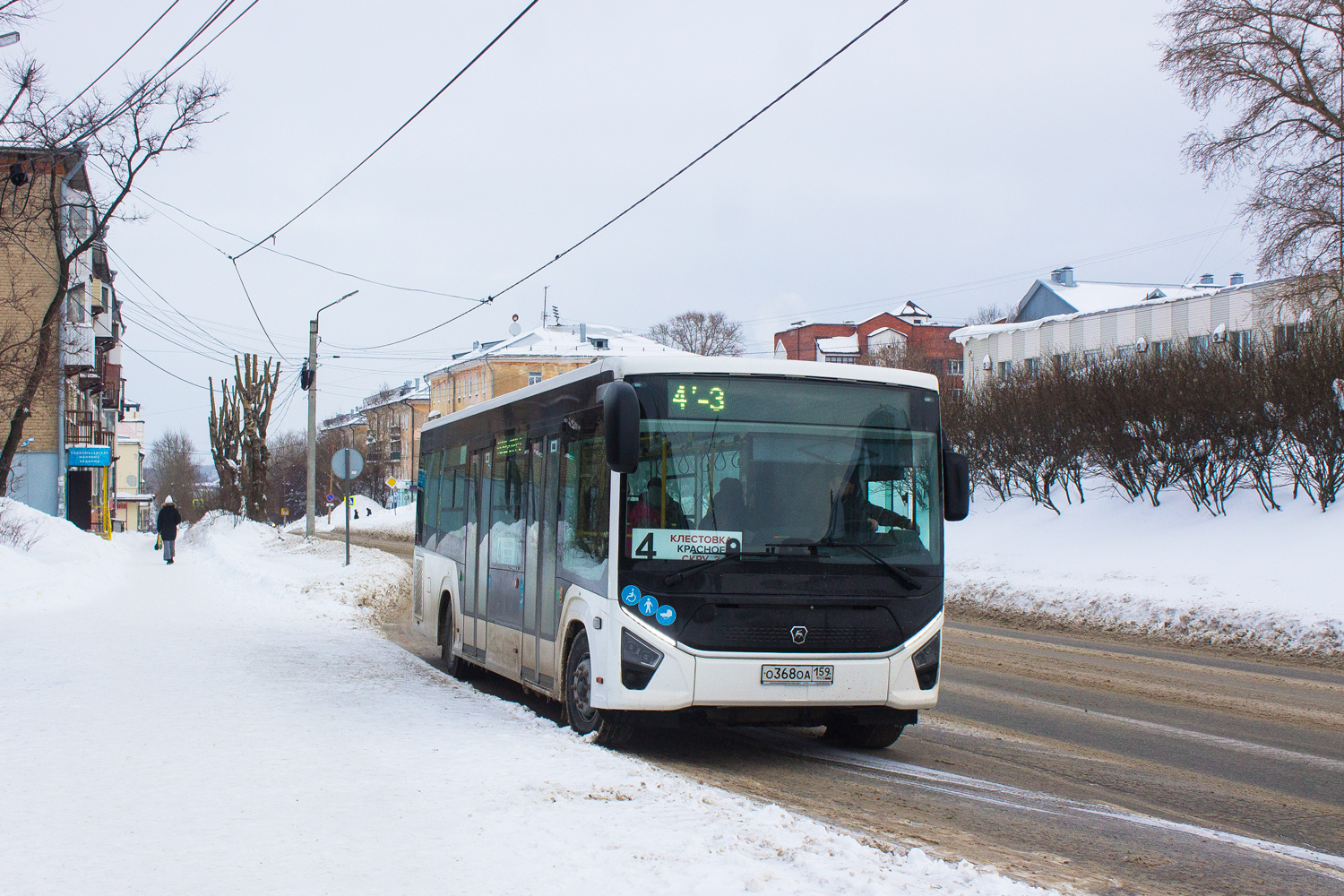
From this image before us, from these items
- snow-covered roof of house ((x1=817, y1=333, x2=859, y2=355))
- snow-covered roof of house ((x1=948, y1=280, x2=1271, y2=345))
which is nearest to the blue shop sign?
snow-covered roof of house ((x1=948, y1=280, x2=1271, y2=345))

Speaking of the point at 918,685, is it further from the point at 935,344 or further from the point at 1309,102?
the point at 935,344

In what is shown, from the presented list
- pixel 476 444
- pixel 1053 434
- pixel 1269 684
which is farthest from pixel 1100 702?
pixel 1053 434

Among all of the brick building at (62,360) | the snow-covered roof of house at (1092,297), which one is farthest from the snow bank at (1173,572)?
the snow-covered roof of house at (1092,297)

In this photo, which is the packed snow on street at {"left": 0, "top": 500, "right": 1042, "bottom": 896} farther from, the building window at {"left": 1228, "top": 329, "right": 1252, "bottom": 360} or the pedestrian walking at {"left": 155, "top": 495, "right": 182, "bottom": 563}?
the pedestrian walking at {"left": 155, "top": 495, "right": 182, "bottom": 563}

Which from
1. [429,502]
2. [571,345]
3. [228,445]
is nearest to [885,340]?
[571,345]

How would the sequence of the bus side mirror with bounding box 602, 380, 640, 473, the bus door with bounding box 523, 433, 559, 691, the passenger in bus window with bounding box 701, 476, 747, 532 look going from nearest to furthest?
the bus side mirror with bounding box 602, 380, 640, 473 → the passenger in bus window with bounding box 701, 476, 747, 532 → the bus door with bounding box 523, 433, 559, 691

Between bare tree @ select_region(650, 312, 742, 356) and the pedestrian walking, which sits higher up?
bare tree @ select_region(650, 312, 742, 356)

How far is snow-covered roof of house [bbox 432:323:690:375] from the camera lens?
283 feet

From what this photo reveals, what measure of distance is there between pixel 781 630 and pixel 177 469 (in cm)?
12746

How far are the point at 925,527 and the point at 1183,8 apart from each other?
24.7 meters

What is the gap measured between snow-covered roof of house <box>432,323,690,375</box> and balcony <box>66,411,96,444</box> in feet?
113

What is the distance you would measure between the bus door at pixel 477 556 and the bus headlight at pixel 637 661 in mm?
3651

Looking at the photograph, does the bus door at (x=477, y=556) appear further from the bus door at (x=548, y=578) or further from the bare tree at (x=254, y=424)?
the bare tree at (x=254, y=424)

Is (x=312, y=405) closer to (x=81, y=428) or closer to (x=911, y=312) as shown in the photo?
(x=81, y=428)
